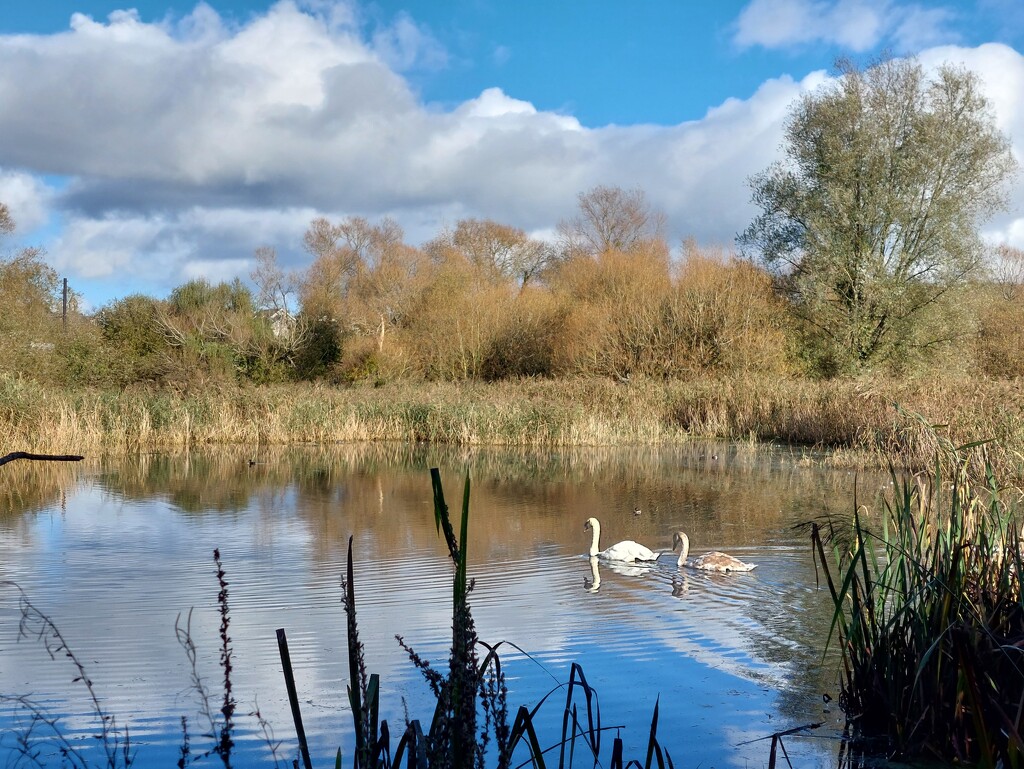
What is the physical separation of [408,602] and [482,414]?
11741mm

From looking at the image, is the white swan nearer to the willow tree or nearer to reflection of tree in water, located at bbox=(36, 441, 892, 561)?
reflection of tree in water, located at bbox=(36, 441, 892, 561)

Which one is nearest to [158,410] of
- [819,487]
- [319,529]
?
[319,529]

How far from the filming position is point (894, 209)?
23266 millimetres

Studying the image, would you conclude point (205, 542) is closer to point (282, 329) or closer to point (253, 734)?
point (253, 734)

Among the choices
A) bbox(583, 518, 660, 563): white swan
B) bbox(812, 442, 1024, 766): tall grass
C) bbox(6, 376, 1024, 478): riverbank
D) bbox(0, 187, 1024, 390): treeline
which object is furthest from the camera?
bbox(0, 187, 1024, 390): treeline

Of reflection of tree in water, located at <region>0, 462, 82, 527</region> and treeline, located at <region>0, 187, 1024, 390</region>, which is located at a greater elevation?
treeline, located at <region>0, 187, 1024, 390</region>

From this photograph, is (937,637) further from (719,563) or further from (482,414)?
(482,414)

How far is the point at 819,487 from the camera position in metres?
12.1

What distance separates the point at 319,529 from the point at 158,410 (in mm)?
9043

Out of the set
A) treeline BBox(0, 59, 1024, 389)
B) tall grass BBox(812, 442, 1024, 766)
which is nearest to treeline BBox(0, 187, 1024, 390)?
treeline BBox(0, 59, 1024, 389)

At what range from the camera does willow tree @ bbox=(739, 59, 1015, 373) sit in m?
23.5

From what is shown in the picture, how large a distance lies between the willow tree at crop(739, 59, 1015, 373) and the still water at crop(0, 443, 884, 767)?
11.2m

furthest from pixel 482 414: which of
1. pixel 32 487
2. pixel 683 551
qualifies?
pixel 683 551

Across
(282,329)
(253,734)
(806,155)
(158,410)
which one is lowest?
(253,734)
